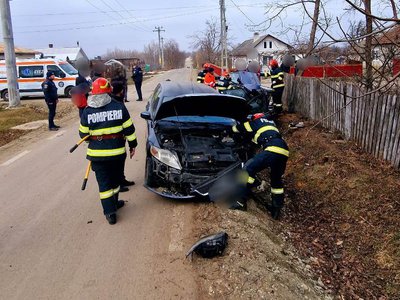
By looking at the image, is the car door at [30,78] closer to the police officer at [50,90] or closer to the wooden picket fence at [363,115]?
the police officer at [50,90]

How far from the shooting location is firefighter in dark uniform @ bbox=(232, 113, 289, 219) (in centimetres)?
494

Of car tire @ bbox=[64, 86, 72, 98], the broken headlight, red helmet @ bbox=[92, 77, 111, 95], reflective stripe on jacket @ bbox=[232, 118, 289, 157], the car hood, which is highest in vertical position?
red helmet @ bbox=[92, 77, 111, 95]

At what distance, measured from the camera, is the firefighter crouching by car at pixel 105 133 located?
15.4ft

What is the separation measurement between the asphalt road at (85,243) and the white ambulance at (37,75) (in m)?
15.3

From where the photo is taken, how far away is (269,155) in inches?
194

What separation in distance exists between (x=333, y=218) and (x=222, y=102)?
2.39 meters

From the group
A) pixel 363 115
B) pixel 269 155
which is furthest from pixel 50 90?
pixel 363 115

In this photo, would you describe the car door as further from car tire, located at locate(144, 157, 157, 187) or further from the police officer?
car tire, located at locate(144, 157, 157, 187)

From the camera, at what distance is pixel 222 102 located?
5.96 m

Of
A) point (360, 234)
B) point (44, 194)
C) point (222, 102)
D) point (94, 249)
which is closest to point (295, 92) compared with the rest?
point (222, 102)

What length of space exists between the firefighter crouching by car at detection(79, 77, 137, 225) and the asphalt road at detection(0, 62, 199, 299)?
45cm

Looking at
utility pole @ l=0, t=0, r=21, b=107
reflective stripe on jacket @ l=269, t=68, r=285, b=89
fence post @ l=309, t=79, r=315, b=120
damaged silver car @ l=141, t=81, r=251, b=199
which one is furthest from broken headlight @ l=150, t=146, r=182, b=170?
utility pole @ l=0, t=0, r=21, b=107

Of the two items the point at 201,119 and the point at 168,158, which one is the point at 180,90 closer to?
the point at 201,119

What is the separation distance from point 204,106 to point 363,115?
127 inches
